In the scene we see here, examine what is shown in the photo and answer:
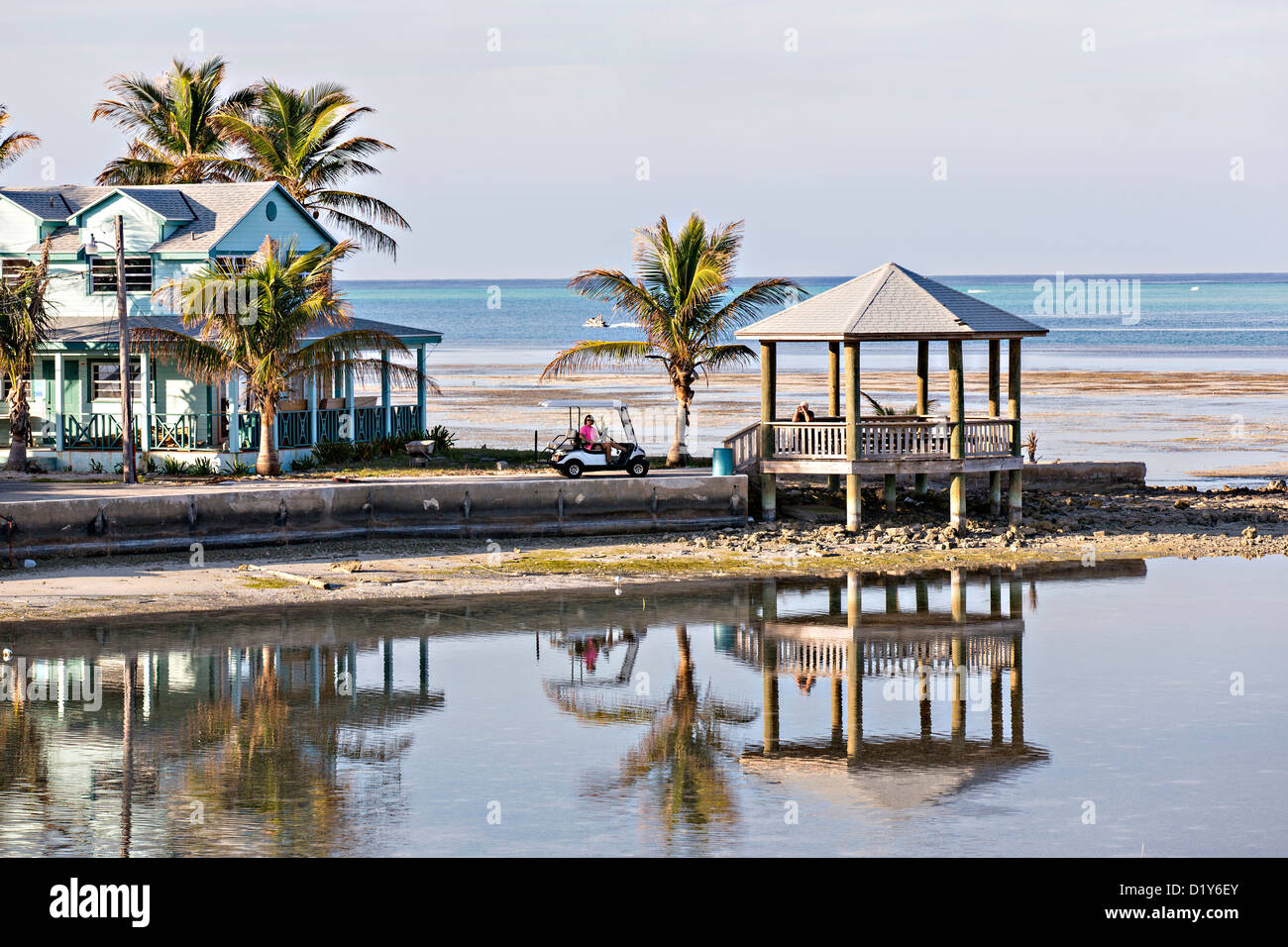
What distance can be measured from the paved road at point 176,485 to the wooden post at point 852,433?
362 centimetres

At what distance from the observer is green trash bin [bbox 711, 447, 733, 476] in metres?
30.5

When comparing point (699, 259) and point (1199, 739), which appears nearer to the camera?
point (1199, 739)

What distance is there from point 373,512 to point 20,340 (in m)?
10.1

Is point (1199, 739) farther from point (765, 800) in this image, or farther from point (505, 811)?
point (505, 811)

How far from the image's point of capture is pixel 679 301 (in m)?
35.3

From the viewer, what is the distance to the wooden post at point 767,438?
1201 inches

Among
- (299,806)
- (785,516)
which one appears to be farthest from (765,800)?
(785,516)

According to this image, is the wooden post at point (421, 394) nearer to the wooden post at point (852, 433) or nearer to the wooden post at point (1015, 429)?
the wooden post at point (852, 433)

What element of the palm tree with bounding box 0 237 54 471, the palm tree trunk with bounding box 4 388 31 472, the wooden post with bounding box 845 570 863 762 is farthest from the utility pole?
the wooden post with bounding box 845 570 863 762

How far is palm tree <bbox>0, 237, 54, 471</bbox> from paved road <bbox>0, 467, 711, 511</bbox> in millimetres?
1833

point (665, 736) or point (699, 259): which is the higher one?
point (699, 259)

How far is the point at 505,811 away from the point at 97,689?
6463 millimetres

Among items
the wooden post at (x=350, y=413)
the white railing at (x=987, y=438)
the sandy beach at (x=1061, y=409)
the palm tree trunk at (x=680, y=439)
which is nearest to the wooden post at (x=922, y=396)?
the white railing at (x=987, y=438)

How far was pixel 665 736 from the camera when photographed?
1655cm
